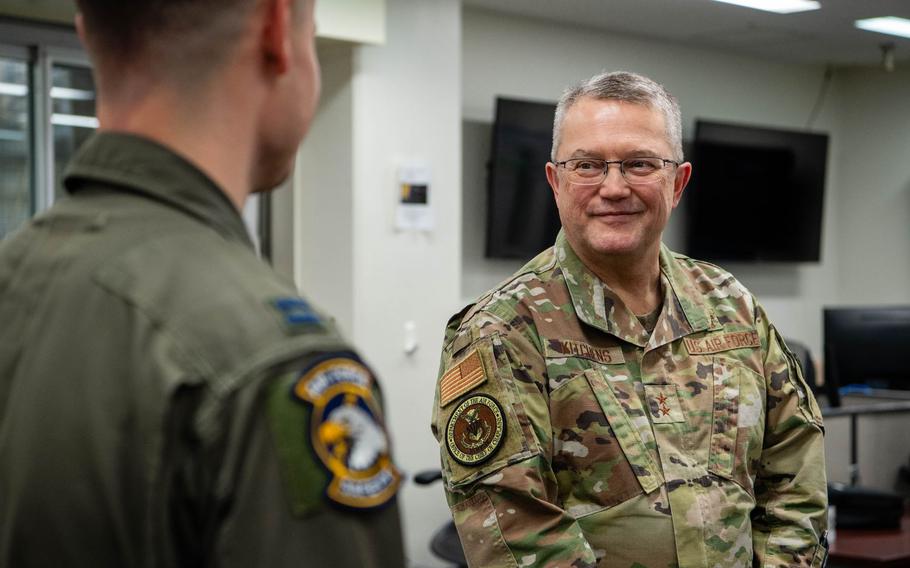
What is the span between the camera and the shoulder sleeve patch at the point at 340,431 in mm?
657

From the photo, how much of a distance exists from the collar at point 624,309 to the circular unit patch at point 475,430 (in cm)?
22

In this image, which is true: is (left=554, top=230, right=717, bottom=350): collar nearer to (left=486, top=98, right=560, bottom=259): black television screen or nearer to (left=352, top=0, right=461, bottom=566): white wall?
(left=352, top=0, right=461, bottom=566): white wall

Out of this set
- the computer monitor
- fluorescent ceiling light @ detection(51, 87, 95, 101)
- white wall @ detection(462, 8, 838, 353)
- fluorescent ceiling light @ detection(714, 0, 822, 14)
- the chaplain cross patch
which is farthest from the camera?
white wall @ detection(462, 8, 838, 353)

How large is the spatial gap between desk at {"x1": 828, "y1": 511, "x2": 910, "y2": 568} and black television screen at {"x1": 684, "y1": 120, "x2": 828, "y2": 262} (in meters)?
3.61

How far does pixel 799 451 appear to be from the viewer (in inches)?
66.2

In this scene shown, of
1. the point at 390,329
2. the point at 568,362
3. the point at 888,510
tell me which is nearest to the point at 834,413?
the point at 888,510

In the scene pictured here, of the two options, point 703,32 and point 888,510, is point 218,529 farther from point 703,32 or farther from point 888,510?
point 703,32

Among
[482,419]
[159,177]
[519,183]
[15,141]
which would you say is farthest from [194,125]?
[519,183]

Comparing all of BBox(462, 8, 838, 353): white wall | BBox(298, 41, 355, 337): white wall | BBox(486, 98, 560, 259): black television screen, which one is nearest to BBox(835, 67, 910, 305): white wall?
BBox(462, 8, 838, 353): white wall

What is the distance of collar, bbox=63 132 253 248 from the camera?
0.74 metres

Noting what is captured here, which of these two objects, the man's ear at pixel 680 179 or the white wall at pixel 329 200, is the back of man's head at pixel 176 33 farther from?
the white wall at pixel 329 200

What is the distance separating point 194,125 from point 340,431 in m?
0.25

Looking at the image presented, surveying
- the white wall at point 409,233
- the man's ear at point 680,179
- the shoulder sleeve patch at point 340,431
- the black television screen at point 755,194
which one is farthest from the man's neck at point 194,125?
the black television screen at point 755,194

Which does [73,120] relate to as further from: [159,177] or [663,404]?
[159,177]
